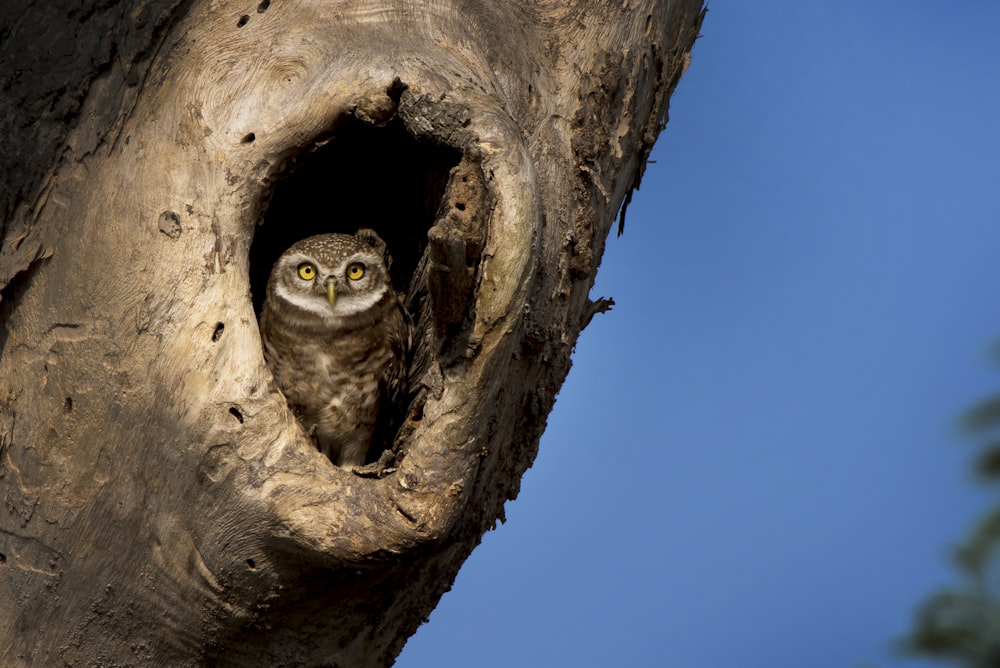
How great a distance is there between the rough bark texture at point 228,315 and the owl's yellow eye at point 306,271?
0.35 metres

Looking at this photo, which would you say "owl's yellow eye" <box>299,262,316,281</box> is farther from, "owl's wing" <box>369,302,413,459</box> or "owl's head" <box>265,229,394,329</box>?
"owl's wing" <box>369,302,413,459</box>

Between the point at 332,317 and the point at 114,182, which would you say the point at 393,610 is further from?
the point at 114,182

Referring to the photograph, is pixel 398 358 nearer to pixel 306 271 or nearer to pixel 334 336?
pixel 334 336

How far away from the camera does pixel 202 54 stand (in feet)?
10.1

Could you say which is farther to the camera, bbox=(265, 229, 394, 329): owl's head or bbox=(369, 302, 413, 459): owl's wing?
bbox=(369, 302, 413, 459): owl's wing

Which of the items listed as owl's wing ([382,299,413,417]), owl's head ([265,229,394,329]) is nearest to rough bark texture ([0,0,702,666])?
owl's head ([265,229,394,329])

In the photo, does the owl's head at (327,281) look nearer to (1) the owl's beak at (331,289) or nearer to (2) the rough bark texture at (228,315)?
(1) the owl's beak at (331,289)

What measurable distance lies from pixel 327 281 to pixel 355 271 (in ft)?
0.35

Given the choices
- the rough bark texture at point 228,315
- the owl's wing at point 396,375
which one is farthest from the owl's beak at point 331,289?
the rough bark texture at point 228,315

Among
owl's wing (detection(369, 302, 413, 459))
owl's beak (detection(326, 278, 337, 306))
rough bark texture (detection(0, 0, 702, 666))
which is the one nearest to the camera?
rough bark texture (detection(0, 0, 702, 666))

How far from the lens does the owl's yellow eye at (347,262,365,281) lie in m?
3.57

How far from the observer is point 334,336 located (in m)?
3.63

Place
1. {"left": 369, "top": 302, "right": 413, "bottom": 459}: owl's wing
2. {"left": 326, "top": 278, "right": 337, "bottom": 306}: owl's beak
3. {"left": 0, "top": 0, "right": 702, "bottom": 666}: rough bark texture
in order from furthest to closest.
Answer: {"left": 369, "top": 302, "right": 413, "bottom": 459}: owl's wing
{"left": 326, "top": 278, "right": 337, "bottom": 306}: owl's beak
{"left": 0, "top": 0, "right": 702, "bottom": 666}: rough bark texture

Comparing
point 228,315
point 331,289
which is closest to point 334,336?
point 331,289
